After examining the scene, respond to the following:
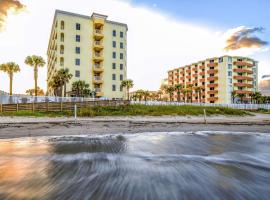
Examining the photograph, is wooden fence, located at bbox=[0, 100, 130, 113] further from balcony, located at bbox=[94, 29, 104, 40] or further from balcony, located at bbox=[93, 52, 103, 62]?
balcony, located at bbox=[94, 29, 104, 40]

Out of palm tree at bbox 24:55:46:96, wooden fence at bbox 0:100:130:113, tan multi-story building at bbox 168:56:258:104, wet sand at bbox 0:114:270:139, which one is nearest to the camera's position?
wet sand at bbox 0:114:270:139

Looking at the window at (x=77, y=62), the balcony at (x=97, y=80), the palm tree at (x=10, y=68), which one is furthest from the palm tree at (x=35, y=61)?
the balcony at (x=97, y=80)

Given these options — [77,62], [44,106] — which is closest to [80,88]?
[77,62]

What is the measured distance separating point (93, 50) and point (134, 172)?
56.0m

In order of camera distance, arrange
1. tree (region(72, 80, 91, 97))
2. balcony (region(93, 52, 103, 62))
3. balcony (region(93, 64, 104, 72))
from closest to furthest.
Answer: tree (region(72, 80, 91, 97)) → balcony (region(93, 64, 104, 72)) → balcony (region(93, 52, 103, 62))

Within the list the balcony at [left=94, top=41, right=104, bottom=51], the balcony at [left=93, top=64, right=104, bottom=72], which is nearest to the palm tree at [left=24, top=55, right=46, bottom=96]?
the balcony at [left=93, top=64, right=104, bottom=72]

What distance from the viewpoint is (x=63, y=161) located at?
6.10 metres

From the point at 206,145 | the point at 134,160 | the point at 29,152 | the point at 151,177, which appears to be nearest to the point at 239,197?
the point at 151,177

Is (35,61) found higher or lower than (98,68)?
higher

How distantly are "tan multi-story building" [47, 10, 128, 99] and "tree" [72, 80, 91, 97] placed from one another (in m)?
3.64

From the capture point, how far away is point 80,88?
5075 cm

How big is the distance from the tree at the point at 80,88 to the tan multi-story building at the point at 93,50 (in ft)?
11.9

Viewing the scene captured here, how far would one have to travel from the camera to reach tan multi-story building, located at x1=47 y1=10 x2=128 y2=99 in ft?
181

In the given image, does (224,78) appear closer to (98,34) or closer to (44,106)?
(98,34)
